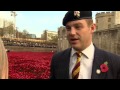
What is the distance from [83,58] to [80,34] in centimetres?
16

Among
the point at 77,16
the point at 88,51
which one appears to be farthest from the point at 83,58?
the point at 77,16

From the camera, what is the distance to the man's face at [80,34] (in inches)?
57.9

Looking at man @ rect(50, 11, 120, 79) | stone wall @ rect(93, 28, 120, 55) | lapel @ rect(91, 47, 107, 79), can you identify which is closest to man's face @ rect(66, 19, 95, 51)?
man @ rect(50, 11, 120, 79)

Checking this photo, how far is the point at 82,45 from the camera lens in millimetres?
1513

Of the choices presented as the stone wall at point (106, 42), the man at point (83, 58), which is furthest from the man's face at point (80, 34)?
the stone wall at point (106, 42)

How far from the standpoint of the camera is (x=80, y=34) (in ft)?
4.84

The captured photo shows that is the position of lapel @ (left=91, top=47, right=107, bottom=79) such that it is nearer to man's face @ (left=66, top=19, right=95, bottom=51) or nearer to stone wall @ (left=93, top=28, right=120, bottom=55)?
man's face @ (left=66, top=19, right=95, bottom=51)

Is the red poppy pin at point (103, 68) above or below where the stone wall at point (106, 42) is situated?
below

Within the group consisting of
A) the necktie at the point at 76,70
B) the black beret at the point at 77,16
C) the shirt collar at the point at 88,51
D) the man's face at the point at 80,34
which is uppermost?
the black beret at the point at 77,16

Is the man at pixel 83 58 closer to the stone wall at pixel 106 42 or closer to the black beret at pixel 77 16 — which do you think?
the black beret at pixel 77 16

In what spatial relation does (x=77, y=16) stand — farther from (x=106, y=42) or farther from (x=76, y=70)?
(x=106, y=42)

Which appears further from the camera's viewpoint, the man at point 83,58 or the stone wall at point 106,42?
the stone wall at point 106,42
